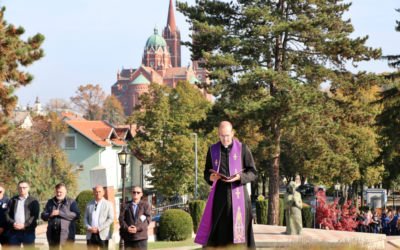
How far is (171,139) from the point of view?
41.1m

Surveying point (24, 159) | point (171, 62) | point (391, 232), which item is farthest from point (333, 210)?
point (171, 62)

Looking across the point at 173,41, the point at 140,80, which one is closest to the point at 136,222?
the point at 140,80

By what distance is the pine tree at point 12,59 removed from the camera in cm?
1366

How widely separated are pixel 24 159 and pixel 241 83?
1431 centimetres

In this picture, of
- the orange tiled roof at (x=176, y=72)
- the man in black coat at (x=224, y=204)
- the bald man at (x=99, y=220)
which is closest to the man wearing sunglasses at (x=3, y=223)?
the bald man at (x=99, y=220)

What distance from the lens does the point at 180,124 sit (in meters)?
41.8

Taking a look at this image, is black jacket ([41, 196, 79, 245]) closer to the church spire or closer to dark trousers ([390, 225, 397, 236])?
dark trousers ([390, 225, 397, 236])

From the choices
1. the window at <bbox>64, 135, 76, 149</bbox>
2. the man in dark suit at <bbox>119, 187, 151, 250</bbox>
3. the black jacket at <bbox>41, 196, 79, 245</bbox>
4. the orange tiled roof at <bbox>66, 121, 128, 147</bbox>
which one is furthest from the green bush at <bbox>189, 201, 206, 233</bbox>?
the window at <bbox>64, 135, 76, 149</bbox>

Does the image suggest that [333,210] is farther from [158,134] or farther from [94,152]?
[94,152]

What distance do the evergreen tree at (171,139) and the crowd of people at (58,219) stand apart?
26.7 metres

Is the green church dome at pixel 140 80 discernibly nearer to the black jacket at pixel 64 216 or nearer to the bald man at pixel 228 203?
the black jacket at pixel 64 216

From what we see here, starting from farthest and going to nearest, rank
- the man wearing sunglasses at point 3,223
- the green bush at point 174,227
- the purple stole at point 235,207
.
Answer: the green bush at point 174,227, the man wearing sunglasses at point 3,223, the purple stole at point 235,207

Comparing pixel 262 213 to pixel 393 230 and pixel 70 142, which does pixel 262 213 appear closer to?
pixel 393 230

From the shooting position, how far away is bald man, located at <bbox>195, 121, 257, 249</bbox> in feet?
19.3
